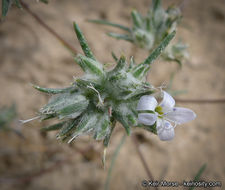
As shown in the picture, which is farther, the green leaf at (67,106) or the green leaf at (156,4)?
the green leaf at (156,4)

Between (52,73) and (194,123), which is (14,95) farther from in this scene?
(194,123)

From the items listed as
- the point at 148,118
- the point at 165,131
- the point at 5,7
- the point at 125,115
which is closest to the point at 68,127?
the point at 125,115

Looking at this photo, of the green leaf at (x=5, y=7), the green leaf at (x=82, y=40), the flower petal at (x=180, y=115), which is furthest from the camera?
the green leaf at (x=5, y=7)

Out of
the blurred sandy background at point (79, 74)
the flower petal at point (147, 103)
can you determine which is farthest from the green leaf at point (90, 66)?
the blurred sandy background at point (79, 74)

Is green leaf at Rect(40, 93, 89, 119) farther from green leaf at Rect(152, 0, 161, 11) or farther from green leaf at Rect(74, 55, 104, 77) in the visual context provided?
green leaf at Rect(152, 0, 161, 11)

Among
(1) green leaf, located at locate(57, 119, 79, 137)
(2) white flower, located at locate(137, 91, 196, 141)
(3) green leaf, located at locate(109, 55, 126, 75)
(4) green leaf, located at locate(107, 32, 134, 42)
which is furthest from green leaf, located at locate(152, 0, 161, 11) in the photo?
(1) green leaf, located at locate(57, 119, 79, 137)

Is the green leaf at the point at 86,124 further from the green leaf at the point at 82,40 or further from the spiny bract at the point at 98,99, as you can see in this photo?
the green leaf at the point at 82,40

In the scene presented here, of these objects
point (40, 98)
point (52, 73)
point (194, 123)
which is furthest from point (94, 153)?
point (194, 123)

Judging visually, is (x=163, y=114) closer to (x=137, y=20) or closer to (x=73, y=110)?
(x=73, y=110)
